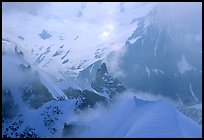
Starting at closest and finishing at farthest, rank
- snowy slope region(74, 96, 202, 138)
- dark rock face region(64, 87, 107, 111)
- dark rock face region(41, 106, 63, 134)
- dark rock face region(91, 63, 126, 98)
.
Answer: snowy slope region(74, 96, 202, 138) < dark rock face region(41, 106, 63, 134) < dark rock face region(64, 87, 107, 111) < dark rock face region(91, 63, 126, 98)

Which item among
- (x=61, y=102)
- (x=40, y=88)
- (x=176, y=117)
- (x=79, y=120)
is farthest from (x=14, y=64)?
(x=176, y=117)

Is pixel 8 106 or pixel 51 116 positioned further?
pixel 8 106

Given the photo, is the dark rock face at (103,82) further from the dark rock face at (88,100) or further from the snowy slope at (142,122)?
the snowy slope at (142,122)

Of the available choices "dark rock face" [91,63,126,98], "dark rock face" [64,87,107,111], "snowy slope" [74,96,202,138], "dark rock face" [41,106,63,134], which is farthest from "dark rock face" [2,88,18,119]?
"dark rock face" [91,63,126,98]

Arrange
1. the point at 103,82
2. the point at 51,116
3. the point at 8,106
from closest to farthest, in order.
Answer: the point at 51,116
the point at 8,106
the point at 103,82

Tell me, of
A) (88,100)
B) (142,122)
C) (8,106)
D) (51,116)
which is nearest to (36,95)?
(8,106)

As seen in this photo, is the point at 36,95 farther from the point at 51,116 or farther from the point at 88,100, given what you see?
the point at 88,100

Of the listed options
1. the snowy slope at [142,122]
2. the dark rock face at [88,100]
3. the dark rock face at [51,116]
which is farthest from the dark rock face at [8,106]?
the snowy slope at [142,122]

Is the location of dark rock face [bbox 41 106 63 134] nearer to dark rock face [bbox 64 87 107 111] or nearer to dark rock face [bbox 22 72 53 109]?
dark rock face [bbox 64 87 107 111]

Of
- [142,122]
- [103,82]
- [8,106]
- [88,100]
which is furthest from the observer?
[103,82]
